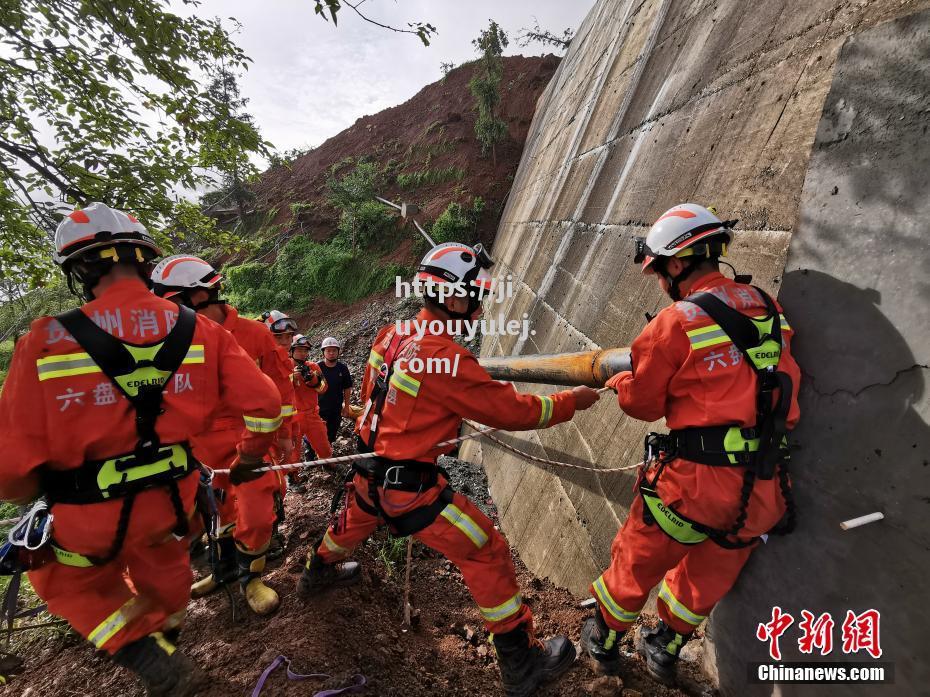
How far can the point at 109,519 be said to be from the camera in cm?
201

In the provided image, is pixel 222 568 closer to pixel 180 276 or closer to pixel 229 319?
pixel 229 319

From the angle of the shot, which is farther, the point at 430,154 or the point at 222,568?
the point at 430,154

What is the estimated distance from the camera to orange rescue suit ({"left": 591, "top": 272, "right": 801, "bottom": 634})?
6.40 ft

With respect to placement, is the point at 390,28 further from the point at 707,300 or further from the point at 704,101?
the point at 704,101

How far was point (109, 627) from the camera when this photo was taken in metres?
2.03

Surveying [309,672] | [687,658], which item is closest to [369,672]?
[309,672]

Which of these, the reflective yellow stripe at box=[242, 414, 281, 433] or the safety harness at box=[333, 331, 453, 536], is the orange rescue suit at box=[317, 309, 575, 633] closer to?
the safety harness at box=[333, 331, 453, 536]

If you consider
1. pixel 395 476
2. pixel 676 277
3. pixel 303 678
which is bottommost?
pixel 303 678

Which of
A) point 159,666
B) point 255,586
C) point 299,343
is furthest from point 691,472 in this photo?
point 299,343

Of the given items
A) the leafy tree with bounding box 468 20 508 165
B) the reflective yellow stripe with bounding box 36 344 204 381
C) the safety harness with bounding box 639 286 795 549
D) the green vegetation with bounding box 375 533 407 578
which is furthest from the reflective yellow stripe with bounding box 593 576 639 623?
the leafy tree with bounding box 468 20 508 165

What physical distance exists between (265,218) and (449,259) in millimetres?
28306

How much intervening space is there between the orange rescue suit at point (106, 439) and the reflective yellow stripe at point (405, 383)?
0.85 m

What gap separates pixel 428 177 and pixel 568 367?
20986 millimetres

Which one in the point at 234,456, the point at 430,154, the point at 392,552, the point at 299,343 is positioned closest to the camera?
the point at 234,456
